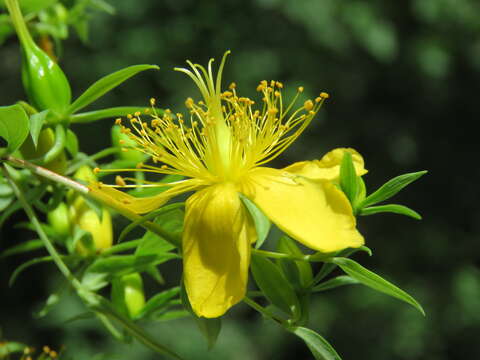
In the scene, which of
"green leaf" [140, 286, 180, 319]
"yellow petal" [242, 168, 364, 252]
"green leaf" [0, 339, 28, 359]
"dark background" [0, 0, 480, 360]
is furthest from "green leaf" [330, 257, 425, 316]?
"dark background" [0, 0, 480, 360]

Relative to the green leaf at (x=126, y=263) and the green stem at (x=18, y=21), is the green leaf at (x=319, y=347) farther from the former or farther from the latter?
the green stem at (x=18, y=21)

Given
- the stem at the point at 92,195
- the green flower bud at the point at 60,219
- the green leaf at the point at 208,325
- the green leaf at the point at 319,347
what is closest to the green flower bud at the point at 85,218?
the green flower bud at the point at 60,219

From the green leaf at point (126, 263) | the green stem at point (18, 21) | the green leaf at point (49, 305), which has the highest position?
the green stem at point (18, 21)

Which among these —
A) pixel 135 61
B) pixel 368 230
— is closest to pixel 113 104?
pixel 135 61

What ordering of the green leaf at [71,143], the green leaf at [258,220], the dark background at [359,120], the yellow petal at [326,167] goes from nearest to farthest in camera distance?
the green leaf at [258,220] → the yellow petal at [326,167] → the green leaf at [71,143] → the dark background at [359,120]

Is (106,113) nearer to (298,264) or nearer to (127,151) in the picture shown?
(127,151)

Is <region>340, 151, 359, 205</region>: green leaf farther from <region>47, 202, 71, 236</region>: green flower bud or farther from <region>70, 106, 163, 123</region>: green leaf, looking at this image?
<region>47, 202, 71, 236</region>: green flower bud

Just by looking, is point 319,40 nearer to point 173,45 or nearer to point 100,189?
point 173,45
